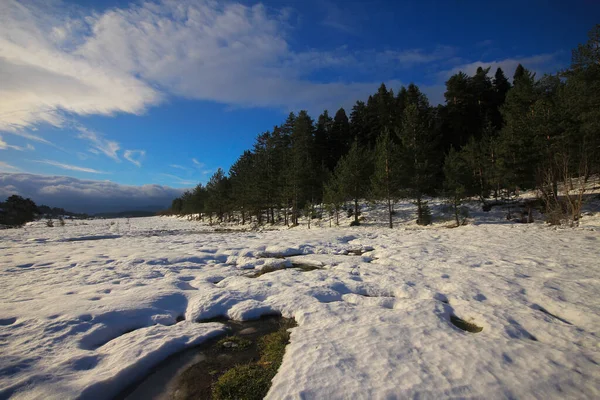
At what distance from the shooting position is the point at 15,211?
136 ft

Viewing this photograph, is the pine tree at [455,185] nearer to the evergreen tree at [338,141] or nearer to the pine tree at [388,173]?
the pine tree at [388,173]

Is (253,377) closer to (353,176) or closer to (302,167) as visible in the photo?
(353,176)

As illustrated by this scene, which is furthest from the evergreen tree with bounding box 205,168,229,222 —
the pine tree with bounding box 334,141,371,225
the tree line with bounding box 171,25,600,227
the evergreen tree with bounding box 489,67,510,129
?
the evergreen tree with bounding box 489,67,510,129

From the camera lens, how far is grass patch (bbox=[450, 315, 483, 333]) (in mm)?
4654

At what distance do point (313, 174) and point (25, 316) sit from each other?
31.3 metres

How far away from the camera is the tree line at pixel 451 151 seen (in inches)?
759

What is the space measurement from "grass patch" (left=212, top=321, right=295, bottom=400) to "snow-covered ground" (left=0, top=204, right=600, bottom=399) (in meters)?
0.22

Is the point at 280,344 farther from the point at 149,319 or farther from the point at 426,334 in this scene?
the point at 149,319

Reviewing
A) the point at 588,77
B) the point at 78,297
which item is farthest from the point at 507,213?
the point at 78,297

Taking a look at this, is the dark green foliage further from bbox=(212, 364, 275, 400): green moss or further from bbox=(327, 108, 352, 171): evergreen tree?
bbox=(212, 364, 275, 400): green moss

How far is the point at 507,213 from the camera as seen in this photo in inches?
925

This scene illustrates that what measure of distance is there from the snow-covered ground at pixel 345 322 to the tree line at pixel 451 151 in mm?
12664

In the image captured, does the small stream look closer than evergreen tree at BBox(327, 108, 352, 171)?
Yes

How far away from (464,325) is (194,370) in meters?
5.24
